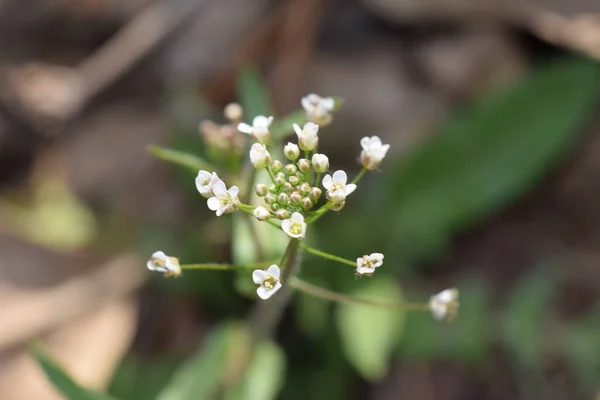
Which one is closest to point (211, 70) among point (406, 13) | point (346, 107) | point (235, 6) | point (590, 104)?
point (235, 6)

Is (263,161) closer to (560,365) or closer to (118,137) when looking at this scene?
(560,365)

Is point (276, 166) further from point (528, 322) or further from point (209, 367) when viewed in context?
point (528, 322)

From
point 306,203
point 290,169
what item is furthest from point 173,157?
point 306,203

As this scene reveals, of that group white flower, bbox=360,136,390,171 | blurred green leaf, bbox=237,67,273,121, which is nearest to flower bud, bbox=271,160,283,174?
white flower, bbox=360,136,390,171

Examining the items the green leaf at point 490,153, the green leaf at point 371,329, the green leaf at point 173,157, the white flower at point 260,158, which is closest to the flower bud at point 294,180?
the white flower at point 260,158

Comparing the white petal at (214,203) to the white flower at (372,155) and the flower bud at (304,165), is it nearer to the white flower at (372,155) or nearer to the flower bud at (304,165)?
the flower bud at (304,165)

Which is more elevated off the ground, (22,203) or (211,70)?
(211,70)
